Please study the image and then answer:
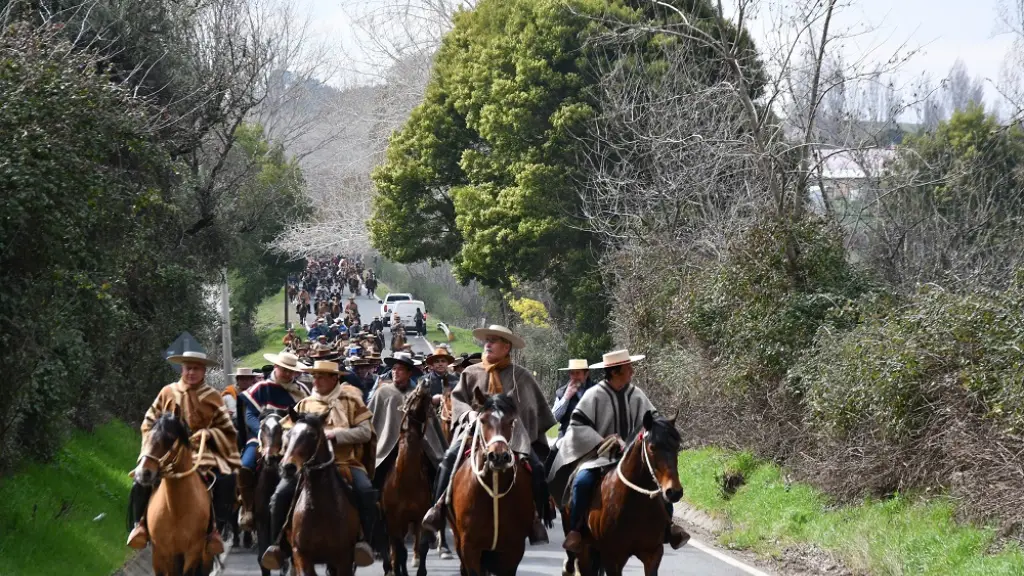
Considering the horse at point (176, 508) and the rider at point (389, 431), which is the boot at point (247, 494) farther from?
the horse at point (176, 508)

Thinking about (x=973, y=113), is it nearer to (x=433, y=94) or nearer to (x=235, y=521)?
(x=433, y=94)

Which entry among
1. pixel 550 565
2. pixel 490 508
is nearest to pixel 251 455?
pixel 550 565

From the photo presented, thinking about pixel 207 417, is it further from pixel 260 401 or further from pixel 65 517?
pixel 65 517

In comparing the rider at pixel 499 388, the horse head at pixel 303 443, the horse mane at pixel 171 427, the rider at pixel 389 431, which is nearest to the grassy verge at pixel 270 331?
the rider at pixel 389 431

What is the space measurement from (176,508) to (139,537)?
42cm

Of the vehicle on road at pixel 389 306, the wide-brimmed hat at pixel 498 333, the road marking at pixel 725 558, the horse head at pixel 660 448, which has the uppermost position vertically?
the wide-brimmed hat at pixel 498 333

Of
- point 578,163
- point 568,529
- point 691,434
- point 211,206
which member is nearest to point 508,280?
point 578,163

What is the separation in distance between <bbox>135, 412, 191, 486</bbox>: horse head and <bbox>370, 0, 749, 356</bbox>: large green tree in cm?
2179

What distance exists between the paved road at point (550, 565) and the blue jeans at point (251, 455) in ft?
4.66

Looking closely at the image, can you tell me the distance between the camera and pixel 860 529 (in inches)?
539

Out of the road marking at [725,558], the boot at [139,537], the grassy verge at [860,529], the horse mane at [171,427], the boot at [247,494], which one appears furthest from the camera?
the boot at [247,494]

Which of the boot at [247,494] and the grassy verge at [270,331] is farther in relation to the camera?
the grassy verge at [270,331]

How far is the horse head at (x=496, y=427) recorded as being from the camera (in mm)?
9844

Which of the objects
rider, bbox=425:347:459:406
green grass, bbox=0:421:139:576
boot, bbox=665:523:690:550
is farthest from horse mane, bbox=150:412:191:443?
rider, bbox=425:347:459:406
